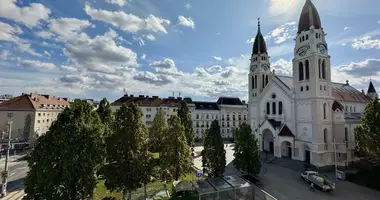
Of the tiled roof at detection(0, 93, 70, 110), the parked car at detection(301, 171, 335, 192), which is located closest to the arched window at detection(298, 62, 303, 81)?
the parked car at detection(301, 171, 335, 192)

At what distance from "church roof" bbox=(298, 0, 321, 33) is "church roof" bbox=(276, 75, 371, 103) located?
10456mm

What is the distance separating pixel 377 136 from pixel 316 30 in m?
19.2

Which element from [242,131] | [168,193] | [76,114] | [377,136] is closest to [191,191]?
[168,193]

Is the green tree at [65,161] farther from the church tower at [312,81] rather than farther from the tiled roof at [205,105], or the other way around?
the tiled roof at [205,105]

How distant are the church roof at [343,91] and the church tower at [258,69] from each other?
4887mm

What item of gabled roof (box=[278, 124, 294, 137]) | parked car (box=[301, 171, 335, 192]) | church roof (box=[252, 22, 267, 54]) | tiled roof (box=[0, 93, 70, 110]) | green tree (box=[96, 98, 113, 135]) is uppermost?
church roof (box=[252, 22, 267, 54])

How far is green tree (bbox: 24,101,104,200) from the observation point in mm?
11586

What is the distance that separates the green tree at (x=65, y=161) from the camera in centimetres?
1159

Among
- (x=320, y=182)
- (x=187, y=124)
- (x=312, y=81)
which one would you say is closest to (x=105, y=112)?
(x=187, y=124)

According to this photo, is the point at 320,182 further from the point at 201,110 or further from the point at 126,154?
the point at 201,110

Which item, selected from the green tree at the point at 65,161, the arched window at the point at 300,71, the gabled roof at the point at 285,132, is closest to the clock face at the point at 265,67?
the arched window at the point at 300,71

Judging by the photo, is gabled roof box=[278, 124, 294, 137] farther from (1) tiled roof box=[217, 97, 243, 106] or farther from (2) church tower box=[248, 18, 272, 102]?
(1) tiled roof box=[217, 97, 243, 106]

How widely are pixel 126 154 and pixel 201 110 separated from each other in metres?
50.1

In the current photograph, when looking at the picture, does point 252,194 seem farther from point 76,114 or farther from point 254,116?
point 254,116
